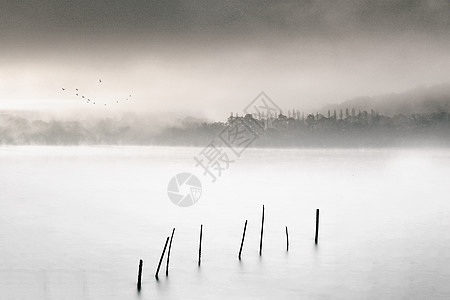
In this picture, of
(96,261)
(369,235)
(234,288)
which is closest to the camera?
(234,288)

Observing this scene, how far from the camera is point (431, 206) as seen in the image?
85375 mm

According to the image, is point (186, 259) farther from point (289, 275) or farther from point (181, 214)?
point (181, 214)

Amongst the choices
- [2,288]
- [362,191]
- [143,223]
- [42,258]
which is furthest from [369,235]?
[362,191]

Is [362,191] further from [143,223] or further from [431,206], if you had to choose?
[143,223]

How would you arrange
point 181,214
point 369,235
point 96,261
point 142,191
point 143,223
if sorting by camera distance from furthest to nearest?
1. point 142,191
2. point 181,214
3. point 143,223
4. point 369,235
5. point 96,261

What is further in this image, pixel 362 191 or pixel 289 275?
pixel 362 191

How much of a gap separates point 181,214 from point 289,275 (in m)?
46.2

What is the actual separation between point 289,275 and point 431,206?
58.8m

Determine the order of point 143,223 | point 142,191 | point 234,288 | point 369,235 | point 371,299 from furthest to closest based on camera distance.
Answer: point 142,191 < point 143,223 < point 369,235 < point 234,288 < point 371,299

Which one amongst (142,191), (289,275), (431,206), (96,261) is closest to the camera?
(289,275)

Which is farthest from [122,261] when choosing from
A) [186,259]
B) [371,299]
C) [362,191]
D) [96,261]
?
[362,191]

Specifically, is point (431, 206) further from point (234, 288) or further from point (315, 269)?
point (234, 288)

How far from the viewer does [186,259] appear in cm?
3866

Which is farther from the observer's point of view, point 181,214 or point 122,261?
point 181,214
